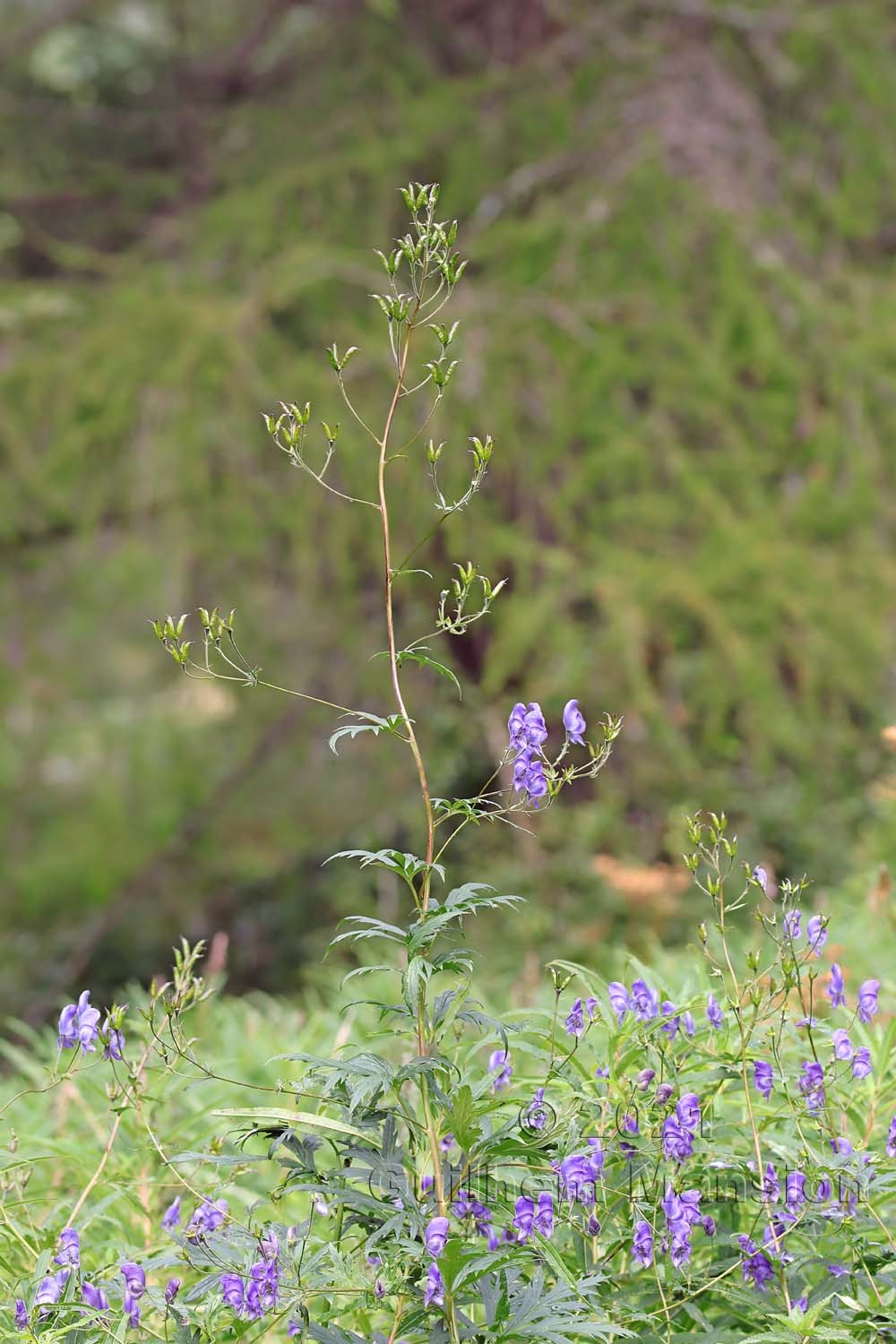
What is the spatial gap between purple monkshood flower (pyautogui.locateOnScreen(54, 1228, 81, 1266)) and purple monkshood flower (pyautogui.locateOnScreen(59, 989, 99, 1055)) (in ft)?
0.66

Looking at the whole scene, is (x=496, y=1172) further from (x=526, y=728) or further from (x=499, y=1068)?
(x=526, y=728)

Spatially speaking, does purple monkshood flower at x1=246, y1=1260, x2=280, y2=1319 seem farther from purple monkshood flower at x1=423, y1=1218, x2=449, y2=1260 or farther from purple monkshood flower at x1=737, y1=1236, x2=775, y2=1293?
purple monkshood flower at x1=737, y1=1236, x2=775, y2=1293

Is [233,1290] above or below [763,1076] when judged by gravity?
below

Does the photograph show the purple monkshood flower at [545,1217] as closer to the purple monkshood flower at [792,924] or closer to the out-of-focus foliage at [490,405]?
the purple monkshood flower at [792,924]

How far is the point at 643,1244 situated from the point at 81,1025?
649 mm

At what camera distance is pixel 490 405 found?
522 cm

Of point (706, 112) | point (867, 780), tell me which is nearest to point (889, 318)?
point (706, 112)

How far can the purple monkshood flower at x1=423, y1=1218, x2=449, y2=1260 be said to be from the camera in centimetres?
126

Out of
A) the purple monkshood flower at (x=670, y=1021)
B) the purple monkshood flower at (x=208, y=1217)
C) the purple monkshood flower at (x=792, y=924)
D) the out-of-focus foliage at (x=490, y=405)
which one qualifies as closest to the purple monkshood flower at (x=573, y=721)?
the purple monkshood flower at (x=792, y=924)

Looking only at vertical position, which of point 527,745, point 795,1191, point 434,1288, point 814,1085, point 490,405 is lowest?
point 434,1288

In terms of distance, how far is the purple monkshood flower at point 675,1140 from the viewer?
1.43 meters

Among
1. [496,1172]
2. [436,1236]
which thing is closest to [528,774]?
[436,1236]

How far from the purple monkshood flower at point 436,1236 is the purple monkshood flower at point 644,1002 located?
0.42m

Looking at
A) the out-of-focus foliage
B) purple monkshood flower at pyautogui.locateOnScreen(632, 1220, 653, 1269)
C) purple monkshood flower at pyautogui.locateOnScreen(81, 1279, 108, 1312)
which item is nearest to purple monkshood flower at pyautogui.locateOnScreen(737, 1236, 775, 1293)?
purple monkshood flower at pyautogui.locateOnScreen(632, 1220, 653, 1269)
